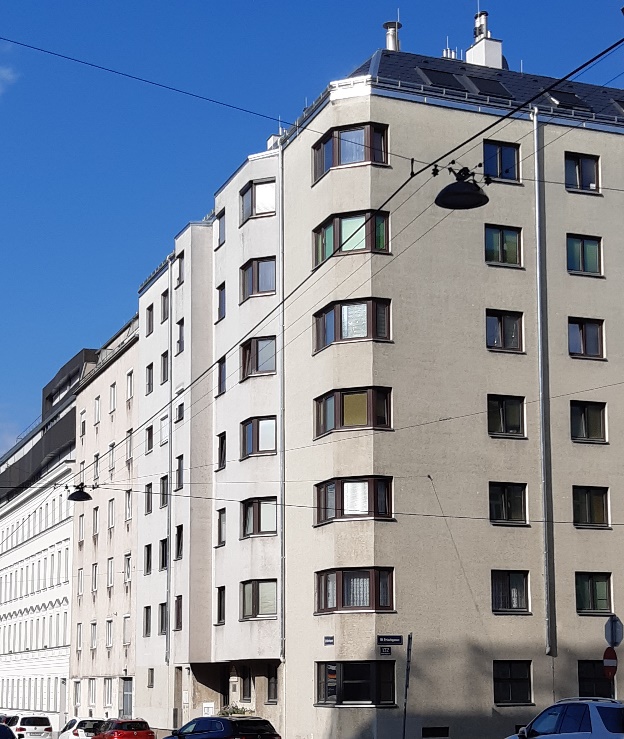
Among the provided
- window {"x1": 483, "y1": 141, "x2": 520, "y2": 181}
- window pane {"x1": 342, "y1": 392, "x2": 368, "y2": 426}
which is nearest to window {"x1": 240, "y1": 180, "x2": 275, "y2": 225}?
window {"x1": 483, "y1": 141, "x2": 520, "y2": 181}

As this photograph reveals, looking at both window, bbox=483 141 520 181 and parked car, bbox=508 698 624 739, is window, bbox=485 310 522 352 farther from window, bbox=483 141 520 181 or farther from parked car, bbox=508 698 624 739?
parked car, bbox=508 698 624 739

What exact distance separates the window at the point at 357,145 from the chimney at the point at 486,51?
883 centimetres

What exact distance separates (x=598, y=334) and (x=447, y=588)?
30.8 ft

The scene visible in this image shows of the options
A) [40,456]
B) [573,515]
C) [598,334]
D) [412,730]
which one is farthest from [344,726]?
[40,456]

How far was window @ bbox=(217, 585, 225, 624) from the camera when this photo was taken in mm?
43934

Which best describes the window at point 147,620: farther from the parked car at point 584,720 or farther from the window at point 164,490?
the parked car at point 584,720

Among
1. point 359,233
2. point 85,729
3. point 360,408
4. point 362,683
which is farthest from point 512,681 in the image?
point 85,729

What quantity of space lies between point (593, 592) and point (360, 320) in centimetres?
1042

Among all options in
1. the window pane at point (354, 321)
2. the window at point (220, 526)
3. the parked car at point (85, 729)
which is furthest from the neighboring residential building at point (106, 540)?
the window pane at point (354, 321)

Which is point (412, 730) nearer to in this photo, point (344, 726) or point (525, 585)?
point (344, 726)

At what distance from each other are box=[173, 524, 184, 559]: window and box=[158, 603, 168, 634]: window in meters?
2.60

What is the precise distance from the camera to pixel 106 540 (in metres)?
61.1

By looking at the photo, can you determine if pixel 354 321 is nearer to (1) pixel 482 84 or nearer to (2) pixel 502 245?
(2) pixel 502 245

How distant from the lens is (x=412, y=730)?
35594 millimetres
